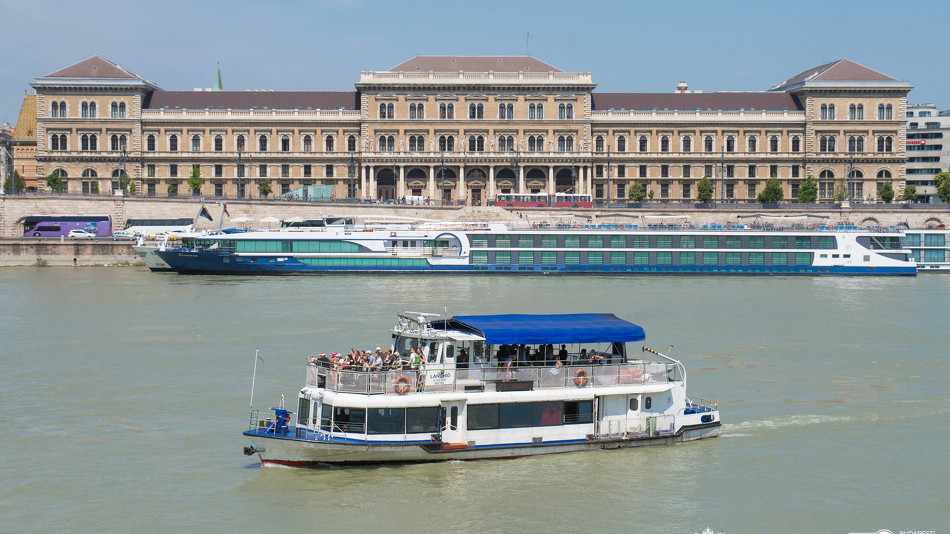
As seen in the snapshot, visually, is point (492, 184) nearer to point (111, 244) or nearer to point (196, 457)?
point (111, 244)

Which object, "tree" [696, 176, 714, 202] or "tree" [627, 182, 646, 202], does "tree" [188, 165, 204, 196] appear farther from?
"tree" [696, 176, 714, 202]

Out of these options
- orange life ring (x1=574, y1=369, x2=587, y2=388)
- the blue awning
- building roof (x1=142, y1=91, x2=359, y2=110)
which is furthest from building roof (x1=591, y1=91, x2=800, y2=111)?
orange life ring (x1=574, y1=369, x2=587, y2=388)

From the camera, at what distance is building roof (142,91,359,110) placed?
123312 mm

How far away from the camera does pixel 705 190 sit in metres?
112

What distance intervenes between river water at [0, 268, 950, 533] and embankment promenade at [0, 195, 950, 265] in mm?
50163

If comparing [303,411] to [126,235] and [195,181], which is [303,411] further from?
[195,181]

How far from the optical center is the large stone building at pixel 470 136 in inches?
4663

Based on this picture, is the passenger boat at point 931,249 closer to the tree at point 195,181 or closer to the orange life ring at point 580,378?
the tree at point 195,181

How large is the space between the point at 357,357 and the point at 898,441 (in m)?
13.2

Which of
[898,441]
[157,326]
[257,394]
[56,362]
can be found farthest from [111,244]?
[898,441]

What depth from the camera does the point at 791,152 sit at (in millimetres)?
122500

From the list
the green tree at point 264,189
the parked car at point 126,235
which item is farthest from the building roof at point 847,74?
the parked car at point 126,235

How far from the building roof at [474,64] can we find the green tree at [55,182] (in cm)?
3526

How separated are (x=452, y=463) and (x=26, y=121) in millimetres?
156112
